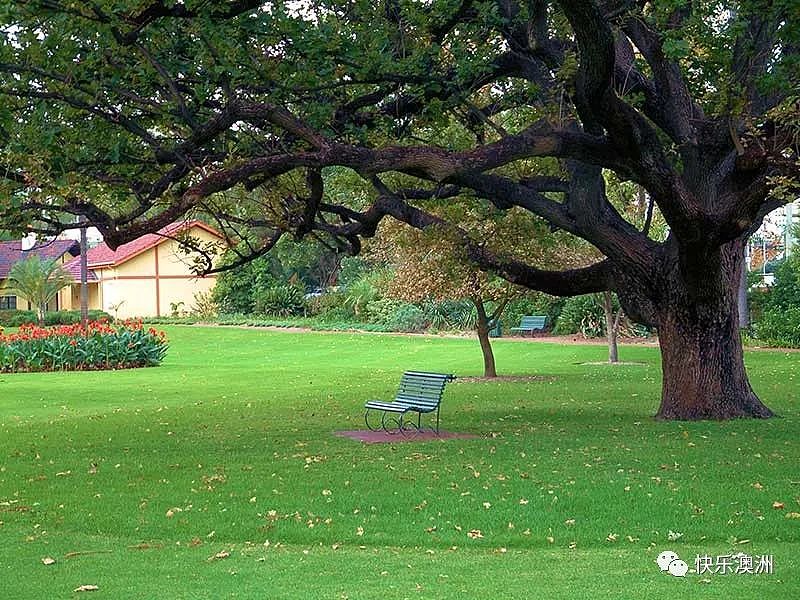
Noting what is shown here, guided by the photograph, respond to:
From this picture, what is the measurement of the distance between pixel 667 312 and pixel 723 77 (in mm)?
3996

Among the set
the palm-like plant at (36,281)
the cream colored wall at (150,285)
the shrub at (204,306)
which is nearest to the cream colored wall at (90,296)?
the cream colored wall at (150,285)

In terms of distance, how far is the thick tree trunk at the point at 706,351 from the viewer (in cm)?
1600

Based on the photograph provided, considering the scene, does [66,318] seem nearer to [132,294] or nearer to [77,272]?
[132,294]

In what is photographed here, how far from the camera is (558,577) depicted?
24.6 ft

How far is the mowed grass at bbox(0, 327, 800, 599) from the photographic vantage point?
7539 mm

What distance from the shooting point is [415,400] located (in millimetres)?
15523

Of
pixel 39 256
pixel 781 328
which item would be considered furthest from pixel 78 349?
pixel 39 256

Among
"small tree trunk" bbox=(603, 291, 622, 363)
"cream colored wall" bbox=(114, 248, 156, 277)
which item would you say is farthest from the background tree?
"cream colored wall" bbox=(114, 248, 156, 277)

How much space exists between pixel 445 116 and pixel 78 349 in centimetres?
2009

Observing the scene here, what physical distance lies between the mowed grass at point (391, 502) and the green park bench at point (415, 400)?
26.7 inches

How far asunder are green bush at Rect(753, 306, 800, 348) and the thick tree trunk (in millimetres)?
19035

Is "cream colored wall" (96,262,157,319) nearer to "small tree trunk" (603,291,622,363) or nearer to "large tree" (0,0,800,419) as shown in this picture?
"small tree trunk" (603,291,622,363)

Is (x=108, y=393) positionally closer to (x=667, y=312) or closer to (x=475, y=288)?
(x=475, y=288)

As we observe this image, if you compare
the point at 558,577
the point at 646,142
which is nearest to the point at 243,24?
the point at 646,142
